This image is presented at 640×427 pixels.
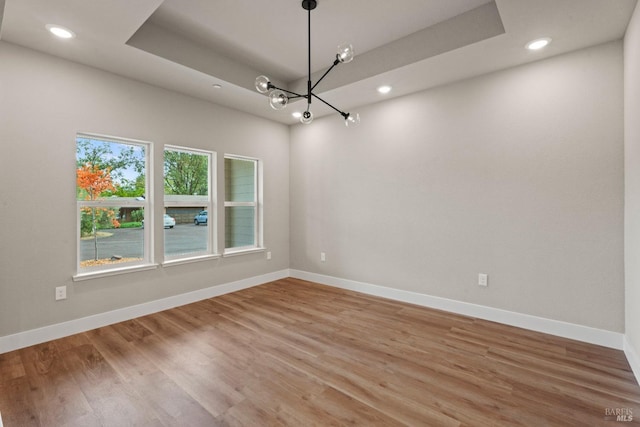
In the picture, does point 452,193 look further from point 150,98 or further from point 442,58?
point 150,98

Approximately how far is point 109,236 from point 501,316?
429cm

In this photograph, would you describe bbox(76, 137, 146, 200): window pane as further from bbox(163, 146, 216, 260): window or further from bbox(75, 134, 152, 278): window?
bbox(163, 146, 216, 260): window

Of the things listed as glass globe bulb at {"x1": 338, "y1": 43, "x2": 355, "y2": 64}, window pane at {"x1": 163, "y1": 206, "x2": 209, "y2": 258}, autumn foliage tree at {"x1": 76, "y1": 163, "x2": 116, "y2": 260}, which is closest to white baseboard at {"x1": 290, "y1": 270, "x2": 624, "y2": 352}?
window pane at {"x1": 163, "y1": 206, "x2": 209, "y2": 258}

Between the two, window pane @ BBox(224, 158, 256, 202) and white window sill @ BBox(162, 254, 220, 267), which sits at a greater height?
window pane @ BBox(224, 158, 256, 202)

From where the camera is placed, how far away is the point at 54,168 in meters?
2.80

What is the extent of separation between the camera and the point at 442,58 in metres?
Answer: 2.85

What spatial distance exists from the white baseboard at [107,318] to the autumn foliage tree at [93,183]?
2.11 feet

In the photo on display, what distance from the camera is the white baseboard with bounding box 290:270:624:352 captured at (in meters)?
2.64

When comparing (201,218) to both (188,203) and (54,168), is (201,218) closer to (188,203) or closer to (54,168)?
(188,203)

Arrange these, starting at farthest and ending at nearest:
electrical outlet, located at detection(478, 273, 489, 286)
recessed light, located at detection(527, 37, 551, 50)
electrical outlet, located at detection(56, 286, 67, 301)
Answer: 1. electrical outlet, located at detection(478, 273, 489, 286)
2. electrical outlet, located at detection(56, 286, 67, 301)
3. recessed light, located at detection(527, 37, 551, 50)

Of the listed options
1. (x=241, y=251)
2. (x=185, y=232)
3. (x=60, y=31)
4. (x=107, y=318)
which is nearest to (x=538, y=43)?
(x=60, y=31)

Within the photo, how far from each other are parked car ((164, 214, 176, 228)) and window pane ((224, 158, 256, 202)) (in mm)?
826

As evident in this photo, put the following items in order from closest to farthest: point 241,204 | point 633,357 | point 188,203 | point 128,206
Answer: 1. point 633,357
2. point 128,206
3. point 188,203
4. point 241,204

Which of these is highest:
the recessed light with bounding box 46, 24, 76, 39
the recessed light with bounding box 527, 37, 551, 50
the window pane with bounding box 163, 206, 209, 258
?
the recessed light with bounding box 46, 24, 76, 39
